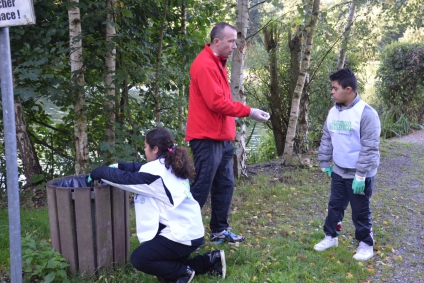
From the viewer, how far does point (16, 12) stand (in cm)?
231

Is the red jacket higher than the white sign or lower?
lower

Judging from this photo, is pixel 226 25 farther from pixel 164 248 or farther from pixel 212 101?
pixel 164 248

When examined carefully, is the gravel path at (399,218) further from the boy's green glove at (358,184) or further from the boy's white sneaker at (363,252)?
the boy's green glove at (358,184)

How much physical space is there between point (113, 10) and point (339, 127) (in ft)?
10.6

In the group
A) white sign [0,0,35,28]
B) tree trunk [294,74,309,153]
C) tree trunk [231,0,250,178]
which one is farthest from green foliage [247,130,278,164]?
white sign [0,0,35,28]

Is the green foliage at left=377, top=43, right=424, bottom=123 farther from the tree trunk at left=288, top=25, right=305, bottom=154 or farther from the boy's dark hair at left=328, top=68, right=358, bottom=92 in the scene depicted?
the boy's dark hair at left=328, top=68, right=358, bottom=92

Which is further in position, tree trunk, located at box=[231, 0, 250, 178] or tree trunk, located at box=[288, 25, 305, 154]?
tree trunk, located at box=[288, 25, 305, 154]

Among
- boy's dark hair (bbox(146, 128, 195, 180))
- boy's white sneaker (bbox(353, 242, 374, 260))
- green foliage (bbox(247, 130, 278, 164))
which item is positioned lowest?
green foliage (bbox(247, 130, 278, 164))

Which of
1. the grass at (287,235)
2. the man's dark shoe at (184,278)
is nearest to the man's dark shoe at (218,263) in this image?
the grass at (287,235)

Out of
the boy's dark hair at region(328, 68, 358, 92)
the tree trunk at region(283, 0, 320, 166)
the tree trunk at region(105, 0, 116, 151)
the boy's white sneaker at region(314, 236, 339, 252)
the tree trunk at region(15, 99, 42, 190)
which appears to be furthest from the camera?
the tree trunk at region(283, 0, 320, 166)

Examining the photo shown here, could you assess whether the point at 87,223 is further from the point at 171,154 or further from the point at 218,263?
the point at 218,263

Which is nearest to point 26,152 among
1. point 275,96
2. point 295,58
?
point 275,96

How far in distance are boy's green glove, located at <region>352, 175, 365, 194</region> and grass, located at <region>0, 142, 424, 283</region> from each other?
2.36ft

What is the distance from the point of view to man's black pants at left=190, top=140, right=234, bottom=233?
12.2 feet
